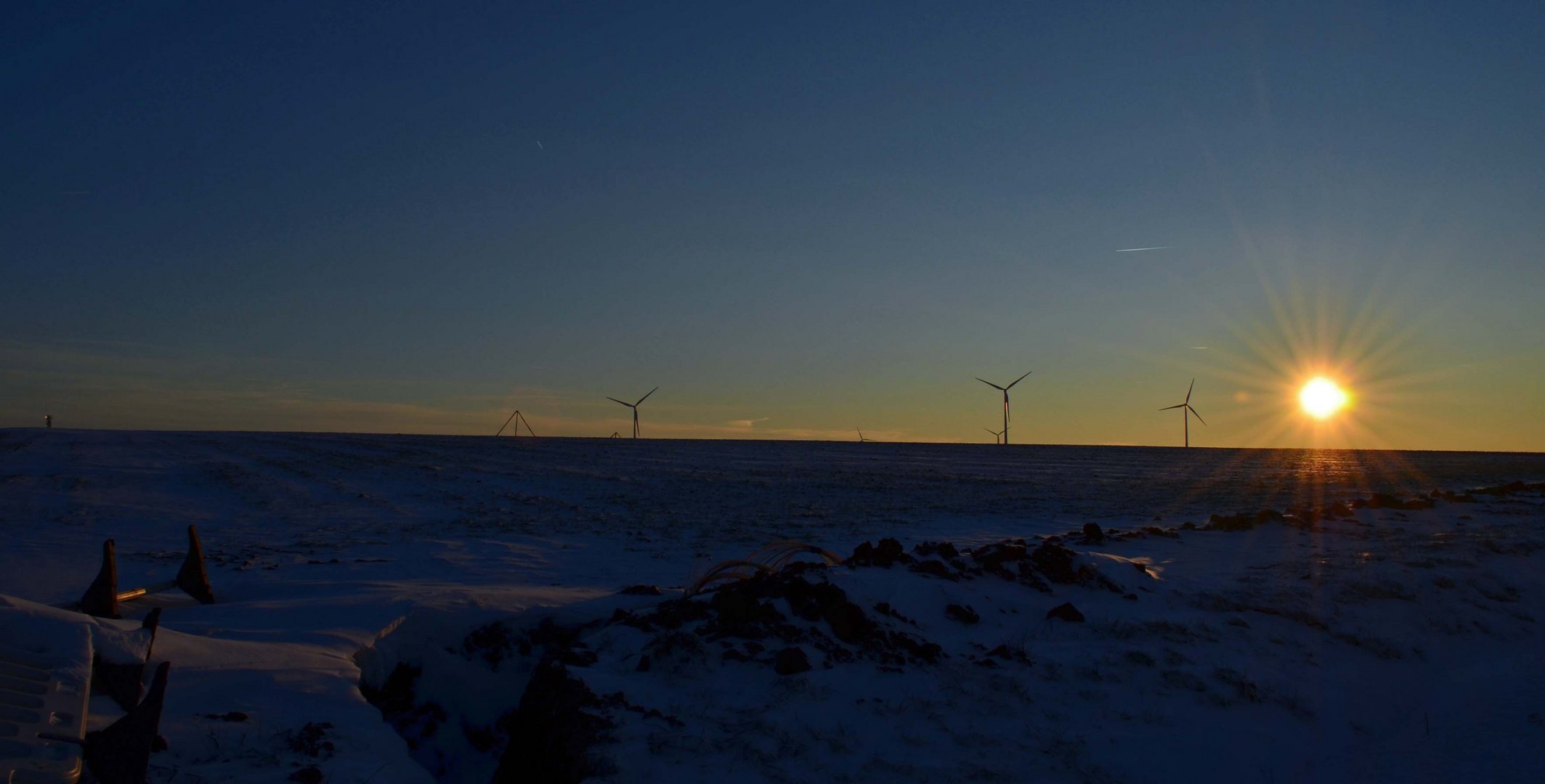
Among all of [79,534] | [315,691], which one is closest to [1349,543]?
[315,691]

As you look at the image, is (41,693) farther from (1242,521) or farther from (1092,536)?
(1242,521)

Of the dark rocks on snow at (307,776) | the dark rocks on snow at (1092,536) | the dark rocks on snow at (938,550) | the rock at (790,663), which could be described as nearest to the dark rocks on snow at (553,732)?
the dark rocks on snow at (307,776)

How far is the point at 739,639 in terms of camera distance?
6246 mm

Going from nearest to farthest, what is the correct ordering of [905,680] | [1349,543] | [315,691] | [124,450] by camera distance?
[315,691]
[905,680]
[1349,543]
[124,450]

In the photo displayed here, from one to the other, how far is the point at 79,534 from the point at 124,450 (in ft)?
76.1

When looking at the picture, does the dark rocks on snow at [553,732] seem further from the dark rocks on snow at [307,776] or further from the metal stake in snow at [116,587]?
the metal stake in snow at [116,587]

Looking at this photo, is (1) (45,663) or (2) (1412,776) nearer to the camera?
(1) (45,663)

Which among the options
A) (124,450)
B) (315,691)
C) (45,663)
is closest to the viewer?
(45,663)

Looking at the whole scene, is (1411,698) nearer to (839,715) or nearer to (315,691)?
(839,715)

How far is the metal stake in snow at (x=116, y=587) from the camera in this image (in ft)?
20.4

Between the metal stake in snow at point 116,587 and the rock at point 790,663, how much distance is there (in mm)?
4481

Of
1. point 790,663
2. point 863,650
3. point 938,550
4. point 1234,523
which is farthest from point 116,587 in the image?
point 1234,523

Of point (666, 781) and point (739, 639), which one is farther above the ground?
point (739, 639)

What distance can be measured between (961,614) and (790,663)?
83.1 inches
